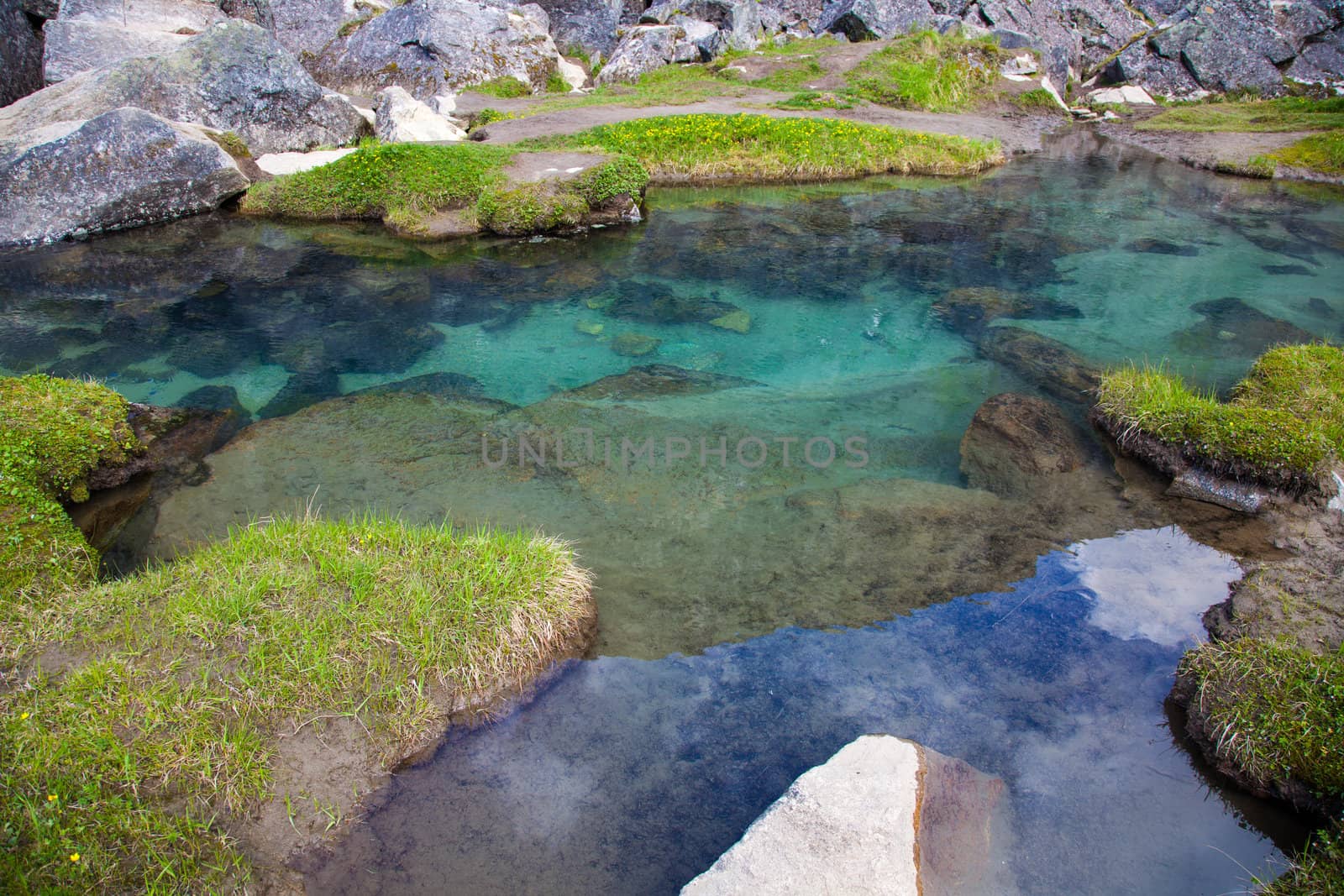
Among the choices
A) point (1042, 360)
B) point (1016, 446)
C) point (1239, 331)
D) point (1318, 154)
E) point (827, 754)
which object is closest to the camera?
point (827, 754)

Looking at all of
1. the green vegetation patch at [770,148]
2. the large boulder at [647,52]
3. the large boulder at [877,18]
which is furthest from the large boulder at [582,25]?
the green vegetation patch at [770,148]

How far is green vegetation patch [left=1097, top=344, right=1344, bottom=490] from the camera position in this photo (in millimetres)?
8094

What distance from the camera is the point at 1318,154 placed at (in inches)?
877

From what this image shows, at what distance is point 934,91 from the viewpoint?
2803 cm

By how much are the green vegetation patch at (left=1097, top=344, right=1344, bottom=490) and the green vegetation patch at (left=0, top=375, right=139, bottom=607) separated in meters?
10.3

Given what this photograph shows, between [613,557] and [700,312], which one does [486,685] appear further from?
[700,312]

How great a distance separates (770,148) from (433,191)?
28.6ft

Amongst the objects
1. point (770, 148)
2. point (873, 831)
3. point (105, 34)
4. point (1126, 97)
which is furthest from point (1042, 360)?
point (1126, 97)

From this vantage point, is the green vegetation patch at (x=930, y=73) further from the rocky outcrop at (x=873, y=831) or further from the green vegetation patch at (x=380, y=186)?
the rocky outcrop at (x=873, y=831)

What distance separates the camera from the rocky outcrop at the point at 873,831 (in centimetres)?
429

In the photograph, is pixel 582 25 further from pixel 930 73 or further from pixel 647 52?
pixel 930 73

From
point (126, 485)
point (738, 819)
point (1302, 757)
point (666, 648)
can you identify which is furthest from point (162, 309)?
point (1302, 757)

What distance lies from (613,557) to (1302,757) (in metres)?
5.18

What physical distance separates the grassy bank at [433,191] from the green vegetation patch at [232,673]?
11193 millimetres
